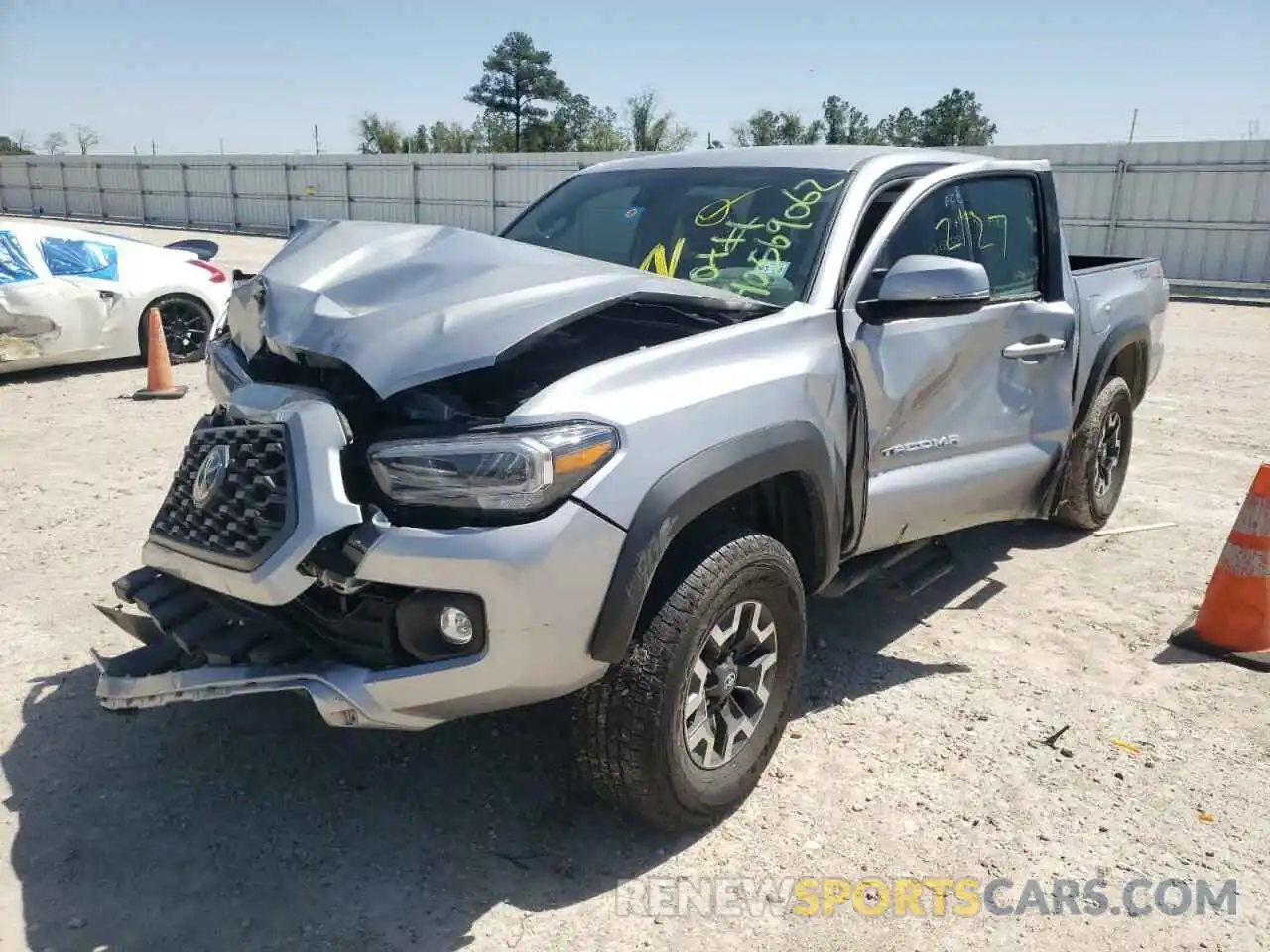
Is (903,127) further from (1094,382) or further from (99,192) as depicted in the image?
(1094,382)

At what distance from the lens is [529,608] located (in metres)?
2.40

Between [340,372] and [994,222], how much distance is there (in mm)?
2913

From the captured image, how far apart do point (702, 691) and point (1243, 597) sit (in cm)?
264

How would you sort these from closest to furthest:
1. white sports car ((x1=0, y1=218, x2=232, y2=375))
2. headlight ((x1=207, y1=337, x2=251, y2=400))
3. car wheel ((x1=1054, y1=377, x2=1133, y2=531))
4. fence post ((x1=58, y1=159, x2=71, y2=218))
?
headlight ((x1=207, y1=337, x2=251, y2=400)) → car wheel ((x1=1054, y1=377, x2=1133, y2=531)) → white sports car ((x1=0, y1=218, x2=232, y2=375)) → fence post ((x1=58, y1=159, x2=71, y2=218))

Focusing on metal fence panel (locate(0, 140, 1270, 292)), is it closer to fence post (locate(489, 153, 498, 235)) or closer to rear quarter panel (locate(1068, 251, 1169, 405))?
fence post (locate(489, 153, 498, 235))

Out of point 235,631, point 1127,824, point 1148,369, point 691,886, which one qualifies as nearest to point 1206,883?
point 1127,824

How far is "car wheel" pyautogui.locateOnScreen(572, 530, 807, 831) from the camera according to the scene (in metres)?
2.66

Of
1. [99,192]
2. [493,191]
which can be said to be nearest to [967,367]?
[493,191]

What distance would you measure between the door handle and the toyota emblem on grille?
2.91 metres

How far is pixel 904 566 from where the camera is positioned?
4.52 meters

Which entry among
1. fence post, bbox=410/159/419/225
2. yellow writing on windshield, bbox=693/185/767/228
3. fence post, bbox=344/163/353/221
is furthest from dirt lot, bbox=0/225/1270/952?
fence post, bbox=344/163/353/221

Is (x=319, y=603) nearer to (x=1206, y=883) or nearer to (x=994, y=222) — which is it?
(x=1206, y=883)

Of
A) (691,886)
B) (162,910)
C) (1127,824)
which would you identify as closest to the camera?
(162,910)

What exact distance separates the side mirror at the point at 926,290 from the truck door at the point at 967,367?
5cm
